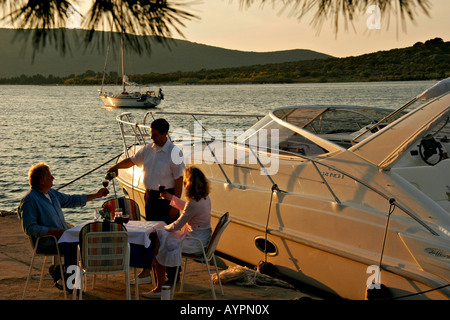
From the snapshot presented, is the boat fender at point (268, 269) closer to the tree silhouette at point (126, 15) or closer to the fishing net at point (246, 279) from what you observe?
the fishing net at point (246, 279)

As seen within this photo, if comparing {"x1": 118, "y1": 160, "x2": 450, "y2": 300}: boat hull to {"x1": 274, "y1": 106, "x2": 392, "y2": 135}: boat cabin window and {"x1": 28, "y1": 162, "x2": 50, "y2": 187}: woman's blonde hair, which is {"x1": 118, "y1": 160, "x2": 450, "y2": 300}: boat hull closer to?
{"x1": 274, "y1": 106, "x2": 392, "y2": 135}: boat cabin window

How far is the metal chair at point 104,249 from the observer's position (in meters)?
5.07

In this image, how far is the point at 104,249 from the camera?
510cm

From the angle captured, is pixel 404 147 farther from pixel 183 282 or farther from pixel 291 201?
pixel 183 282

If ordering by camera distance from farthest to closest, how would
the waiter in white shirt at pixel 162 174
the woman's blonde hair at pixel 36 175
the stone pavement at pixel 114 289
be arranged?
the waiter in white shirt at pixel 162 174
the stone pavement at pixel 114 289
the woman's blonde hair at pixel 36 175

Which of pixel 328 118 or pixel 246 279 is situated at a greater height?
pixel 328 118

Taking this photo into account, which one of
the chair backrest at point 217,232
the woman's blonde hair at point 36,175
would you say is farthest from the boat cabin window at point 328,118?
the woman's blonde hair at point 36,175

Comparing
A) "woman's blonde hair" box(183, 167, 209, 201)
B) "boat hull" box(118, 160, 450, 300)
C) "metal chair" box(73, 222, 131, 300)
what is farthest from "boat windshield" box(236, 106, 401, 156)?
"metal chair" box(73, 222, 131, 300)

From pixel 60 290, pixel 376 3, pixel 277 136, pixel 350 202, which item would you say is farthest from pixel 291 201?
pixel 376 3

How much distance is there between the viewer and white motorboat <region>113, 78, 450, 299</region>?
5617 mm

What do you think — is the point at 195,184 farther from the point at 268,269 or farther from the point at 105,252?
the point at 268,269

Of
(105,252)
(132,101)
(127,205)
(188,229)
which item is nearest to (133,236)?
(105,252)

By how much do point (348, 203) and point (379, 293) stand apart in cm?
108
